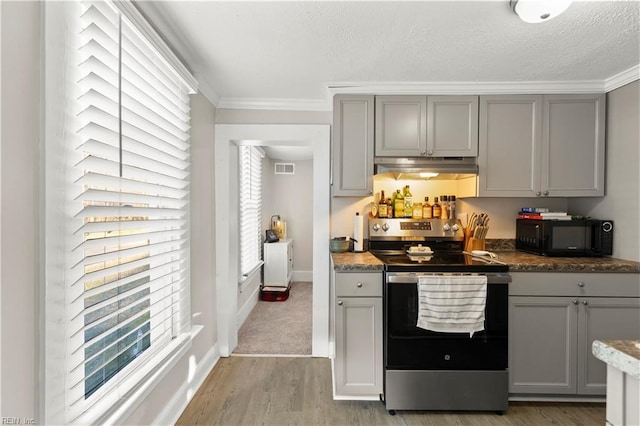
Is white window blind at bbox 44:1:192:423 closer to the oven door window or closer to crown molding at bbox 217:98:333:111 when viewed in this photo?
crown molding at bbox 217:98:333:111

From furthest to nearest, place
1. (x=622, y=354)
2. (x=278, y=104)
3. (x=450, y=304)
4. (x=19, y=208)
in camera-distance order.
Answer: (x=278, y=104), (x=450, y=304), (x=19, y=208), (x=622, y=354)

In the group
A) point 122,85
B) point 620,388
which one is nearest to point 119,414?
point 122,85

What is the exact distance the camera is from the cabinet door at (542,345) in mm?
2074

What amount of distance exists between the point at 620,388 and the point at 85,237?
1663mm

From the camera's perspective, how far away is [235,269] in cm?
292

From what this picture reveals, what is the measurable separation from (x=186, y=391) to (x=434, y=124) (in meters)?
2.66

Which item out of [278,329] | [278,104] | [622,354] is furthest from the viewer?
[278,329]

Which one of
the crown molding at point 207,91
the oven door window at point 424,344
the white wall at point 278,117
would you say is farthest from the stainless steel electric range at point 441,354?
the crown molding at point 207,91

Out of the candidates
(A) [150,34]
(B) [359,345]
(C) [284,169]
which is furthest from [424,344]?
(C) [284,169]

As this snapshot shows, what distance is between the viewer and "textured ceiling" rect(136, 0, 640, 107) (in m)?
1.54

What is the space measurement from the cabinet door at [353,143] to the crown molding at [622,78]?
1.77 m

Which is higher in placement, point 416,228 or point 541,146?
point 541,146

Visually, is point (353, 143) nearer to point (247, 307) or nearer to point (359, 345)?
point (359, 345)

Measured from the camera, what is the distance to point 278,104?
280 cm
